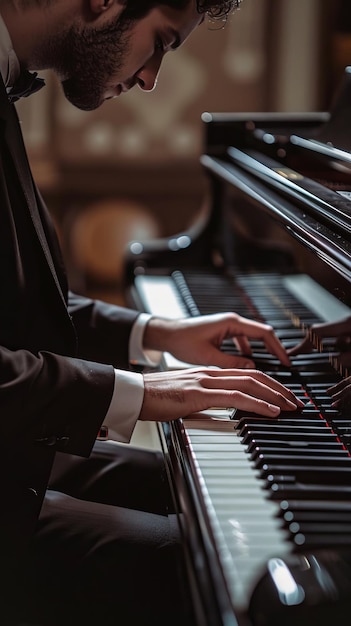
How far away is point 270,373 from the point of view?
62.7 inches

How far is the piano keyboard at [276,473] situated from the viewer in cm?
93

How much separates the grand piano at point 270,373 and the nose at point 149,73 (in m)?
0.34

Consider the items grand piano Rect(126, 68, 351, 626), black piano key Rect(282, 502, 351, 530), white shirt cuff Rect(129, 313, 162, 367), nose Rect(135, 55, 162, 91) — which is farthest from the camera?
white shirt cuff Rect(129, 313, 162, 367)

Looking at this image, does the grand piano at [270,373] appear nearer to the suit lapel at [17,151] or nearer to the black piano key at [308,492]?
the black piano key at [308,492]

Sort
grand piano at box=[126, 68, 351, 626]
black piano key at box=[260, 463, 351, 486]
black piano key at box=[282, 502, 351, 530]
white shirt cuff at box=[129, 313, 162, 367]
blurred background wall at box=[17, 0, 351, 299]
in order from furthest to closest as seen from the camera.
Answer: blurred background wall at box=[17, 0, 351, 299], white shirt cuff at box=[129, 313, 162, 367], black piano key at box=[260, 463, 351, 486], black piano key at box=[282, 502, 351, 530], grand piano at box=[126, 68, 351, 626]

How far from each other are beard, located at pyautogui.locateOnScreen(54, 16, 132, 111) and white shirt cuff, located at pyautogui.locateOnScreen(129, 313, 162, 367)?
0.49 m

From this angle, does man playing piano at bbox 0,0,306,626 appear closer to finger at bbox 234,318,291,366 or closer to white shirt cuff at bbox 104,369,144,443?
white shirt cuff at bbox 104,369,144,443

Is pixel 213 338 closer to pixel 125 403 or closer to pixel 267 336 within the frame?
pixel 267 336

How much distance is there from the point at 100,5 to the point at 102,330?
712 millimetres

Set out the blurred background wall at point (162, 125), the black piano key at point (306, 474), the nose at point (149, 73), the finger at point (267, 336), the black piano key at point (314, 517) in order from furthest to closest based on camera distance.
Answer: the blurred background wall at point (162, 125) < the finger at point (267, 336) < the nose at point (149, 73) < the black piano key at point (306, 474) < the black piano key at point (314, 517)

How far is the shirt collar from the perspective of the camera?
53.7 inches

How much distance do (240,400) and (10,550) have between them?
0.42 meters

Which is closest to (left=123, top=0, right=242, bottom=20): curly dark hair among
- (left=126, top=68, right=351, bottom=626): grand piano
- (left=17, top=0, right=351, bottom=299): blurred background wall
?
(left=126, top=68, right=351, bottom=626): grand piano

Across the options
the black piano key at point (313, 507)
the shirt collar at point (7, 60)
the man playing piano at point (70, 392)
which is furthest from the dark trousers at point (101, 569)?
the shirt collar at point (7, 60)
